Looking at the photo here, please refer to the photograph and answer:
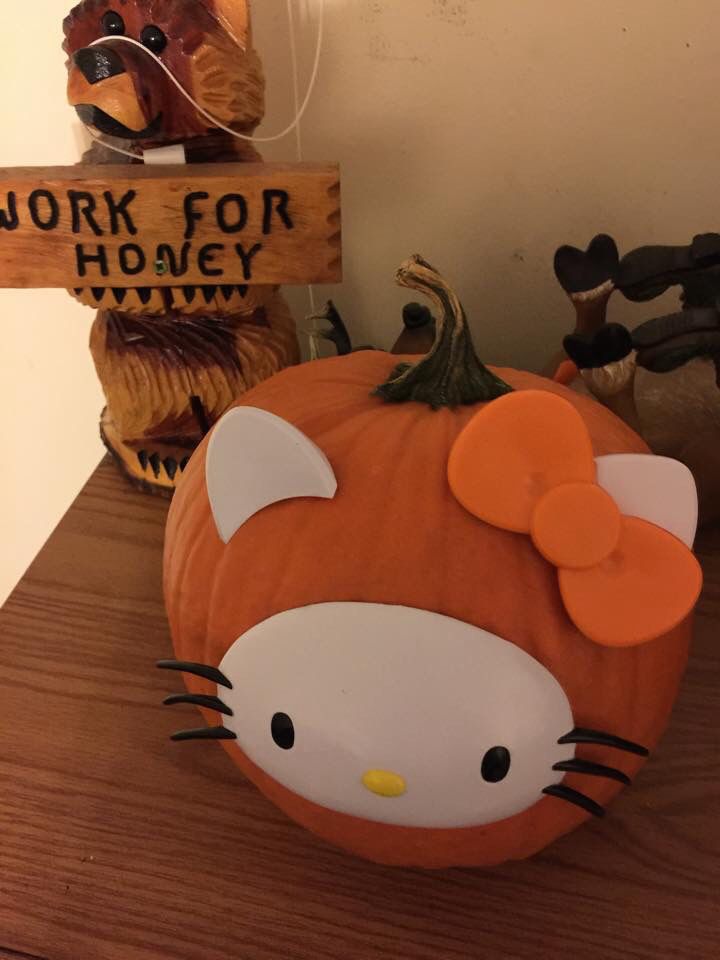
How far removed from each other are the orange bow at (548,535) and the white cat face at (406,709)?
0.04 m

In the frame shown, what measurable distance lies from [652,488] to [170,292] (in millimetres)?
368

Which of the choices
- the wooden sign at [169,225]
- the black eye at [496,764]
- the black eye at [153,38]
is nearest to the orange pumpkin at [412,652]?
the black eye at [496,764]

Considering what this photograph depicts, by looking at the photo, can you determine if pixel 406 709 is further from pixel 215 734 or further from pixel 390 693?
pixel 215 734

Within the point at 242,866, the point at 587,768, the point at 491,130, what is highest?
the point at 491,130

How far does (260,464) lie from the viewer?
1.33 feet

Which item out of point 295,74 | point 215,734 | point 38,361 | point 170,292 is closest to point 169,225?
point 170,292

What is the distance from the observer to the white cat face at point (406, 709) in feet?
1.22

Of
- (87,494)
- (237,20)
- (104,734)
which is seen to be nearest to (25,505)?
(87,494)

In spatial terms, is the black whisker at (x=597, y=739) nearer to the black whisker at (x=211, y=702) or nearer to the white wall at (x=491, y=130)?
the black whisker at (x=211, y=702)

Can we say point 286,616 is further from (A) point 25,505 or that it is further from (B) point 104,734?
(A) point 25,505

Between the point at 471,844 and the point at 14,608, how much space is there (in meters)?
0.39

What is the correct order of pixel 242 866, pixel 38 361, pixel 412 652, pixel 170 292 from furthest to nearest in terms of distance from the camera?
pixel 38 361, pixel 170 292, pixel 242 866, pixel 412 652

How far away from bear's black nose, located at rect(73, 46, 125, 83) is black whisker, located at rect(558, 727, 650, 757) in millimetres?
455

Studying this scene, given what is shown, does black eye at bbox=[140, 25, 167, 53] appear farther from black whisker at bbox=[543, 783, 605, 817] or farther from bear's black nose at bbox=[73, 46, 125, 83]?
black whisker at bbox=[543, 783, 605, 817]
